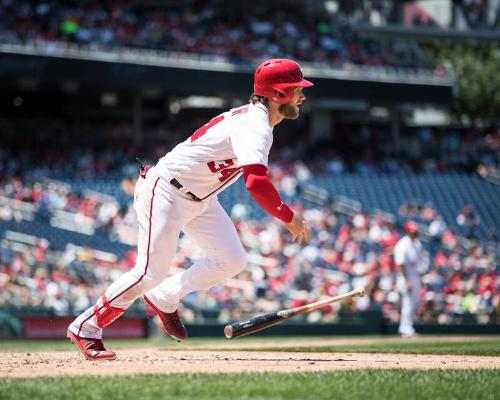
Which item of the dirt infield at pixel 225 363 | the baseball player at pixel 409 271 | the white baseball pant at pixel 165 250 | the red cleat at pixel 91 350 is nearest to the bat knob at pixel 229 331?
the dirt infield at pixel 225 363

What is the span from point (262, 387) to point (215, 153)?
74.9 inches

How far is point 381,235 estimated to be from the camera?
818 inches

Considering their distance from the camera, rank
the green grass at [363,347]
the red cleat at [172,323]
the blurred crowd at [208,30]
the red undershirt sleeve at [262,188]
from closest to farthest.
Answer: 1. the red undershirt sleeve at [262,188]
2. the red cleat at [172,323]
3. the green grass at [363,347]
4. the blurred crowd at [208,30]

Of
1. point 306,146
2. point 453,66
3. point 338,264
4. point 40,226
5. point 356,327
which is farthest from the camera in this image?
point 453,66

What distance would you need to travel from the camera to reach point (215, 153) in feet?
21.6

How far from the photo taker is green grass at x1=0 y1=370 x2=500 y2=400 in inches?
198

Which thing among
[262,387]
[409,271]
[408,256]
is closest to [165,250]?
[262,387]

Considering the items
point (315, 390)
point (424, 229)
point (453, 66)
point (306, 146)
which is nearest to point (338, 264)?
point (424, 229)

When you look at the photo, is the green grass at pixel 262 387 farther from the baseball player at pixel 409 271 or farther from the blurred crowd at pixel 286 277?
the blurred crowd at pixel 286 277

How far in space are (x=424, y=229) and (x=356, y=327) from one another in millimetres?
6747

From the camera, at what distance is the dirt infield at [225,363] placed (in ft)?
20.3

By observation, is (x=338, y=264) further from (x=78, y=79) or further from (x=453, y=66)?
(x=453, y=66)

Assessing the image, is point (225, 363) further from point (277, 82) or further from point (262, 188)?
point (277, 82)

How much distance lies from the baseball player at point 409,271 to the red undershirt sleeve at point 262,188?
8.20 metres
